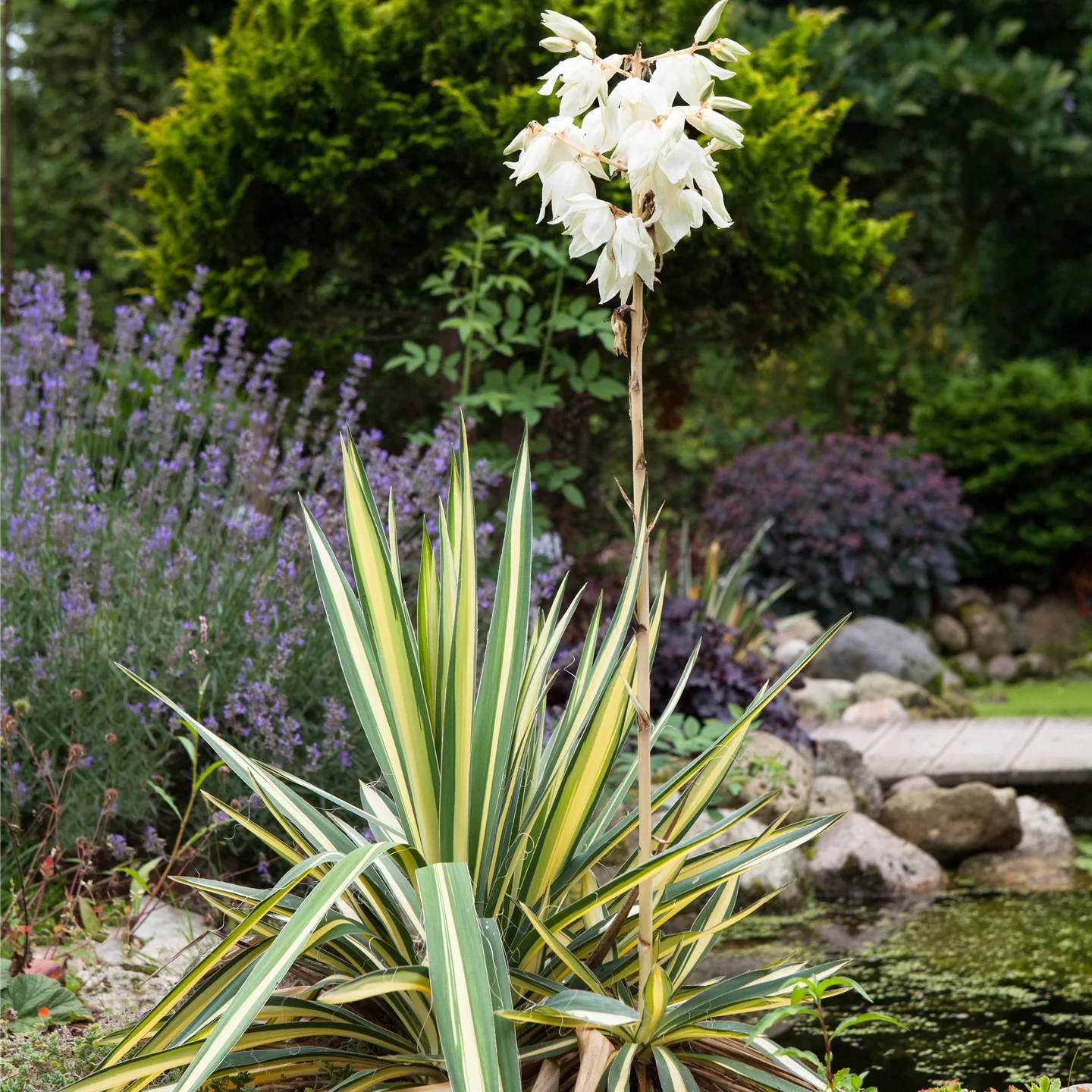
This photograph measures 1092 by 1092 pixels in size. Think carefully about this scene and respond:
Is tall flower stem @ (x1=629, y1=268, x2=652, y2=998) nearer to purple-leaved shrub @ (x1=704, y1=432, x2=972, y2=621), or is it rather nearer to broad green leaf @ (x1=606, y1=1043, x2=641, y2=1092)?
broad green leaf @ (x1=606, y1=1043, x2=641, y2=1092)

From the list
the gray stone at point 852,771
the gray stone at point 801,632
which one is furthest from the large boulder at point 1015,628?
the gray stone at point 852,771

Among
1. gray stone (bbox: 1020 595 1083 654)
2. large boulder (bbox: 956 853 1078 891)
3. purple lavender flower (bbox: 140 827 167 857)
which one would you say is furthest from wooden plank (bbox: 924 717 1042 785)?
purple lavender flower (bbox: 140 827 167 857)

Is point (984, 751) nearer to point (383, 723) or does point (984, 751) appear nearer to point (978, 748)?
point (978, 748)

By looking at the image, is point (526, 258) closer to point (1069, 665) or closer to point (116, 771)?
point (116, 771)

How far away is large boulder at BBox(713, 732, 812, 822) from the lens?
11.2 feet

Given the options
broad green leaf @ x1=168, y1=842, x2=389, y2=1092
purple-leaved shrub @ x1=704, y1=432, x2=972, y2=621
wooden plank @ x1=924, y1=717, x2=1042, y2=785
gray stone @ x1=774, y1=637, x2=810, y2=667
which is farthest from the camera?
purple-leaved shrub @ x1=704, y1=432, x2=972, y2=621

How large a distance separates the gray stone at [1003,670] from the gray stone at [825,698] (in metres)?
1.83

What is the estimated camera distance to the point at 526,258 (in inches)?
156

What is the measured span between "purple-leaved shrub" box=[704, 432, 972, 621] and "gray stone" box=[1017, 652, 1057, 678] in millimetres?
705

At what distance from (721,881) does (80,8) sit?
951cm

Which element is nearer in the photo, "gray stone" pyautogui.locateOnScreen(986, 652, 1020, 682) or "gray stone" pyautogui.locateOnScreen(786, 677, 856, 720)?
"gray stone" pyautogui.locateOnScreen(786, 677, 856, 720)

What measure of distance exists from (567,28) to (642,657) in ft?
2.49

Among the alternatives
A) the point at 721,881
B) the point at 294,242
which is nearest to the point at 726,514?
A: the point at 294,242

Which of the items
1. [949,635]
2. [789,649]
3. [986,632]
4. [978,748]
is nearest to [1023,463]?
[986,632]
